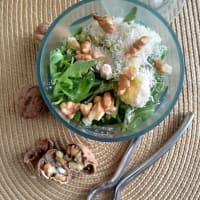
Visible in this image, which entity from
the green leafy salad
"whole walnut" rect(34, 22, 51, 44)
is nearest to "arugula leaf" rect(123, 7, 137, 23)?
the green leafy salad

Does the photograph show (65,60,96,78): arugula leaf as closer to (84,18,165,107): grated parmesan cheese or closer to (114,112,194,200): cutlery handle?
(84,18,165,107): grated parmesan cheese

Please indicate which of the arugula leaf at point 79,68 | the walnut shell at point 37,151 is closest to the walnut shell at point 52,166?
the walnut shell at point 37,151

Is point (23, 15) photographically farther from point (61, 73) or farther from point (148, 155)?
point (148, 155)

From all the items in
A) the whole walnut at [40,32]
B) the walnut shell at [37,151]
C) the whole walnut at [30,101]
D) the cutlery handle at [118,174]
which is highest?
the whole walnut at [40,32]

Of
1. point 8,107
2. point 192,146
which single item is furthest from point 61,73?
point 192,146

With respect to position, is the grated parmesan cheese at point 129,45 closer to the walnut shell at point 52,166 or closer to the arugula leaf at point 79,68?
the arugula leaf at point 79,68

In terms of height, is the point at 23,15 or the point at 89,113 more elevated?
the point at 23,15
